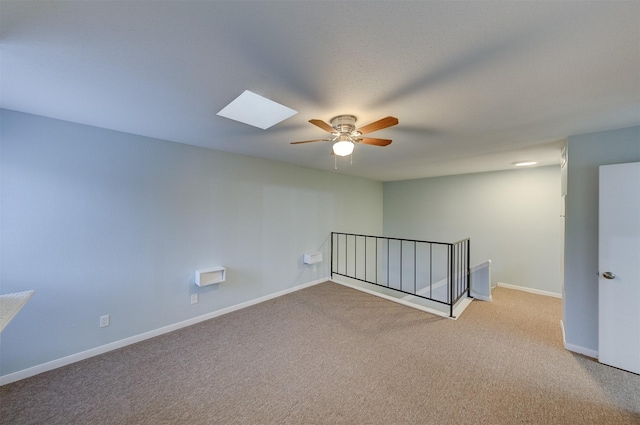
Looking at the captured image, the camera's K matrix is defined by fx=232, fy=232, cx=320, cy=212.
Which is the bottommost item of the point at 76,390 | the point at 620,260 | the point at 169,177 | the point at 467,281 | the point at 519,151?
the point at 76,390

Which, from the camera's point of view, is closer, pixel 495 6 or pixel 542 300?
pixel 495 6

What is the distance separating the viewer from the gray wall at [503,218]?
4102 mm

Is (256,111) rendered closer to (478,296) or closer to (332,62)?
(332,62)

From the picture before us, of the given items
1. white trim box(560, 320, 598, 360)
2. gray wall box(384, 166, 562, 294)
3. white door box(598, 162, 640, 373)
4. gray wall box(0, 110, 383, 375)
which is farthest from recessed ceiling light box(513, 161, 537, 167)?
gray wall box(0, 110, 383, 375)

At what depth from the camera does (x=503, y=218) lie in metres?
4.58

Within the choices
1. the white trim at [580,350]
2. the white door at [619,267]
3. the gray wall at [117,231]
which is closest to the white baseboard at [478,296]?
the white trim at [580,350]

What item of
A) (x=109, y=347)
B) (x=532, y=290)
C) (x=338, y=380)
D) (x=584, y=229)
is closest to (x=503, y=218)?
(x=532, y=290)

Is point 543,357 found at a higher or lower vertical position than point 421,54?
lower

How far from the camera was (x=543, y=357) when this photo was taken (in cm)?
237

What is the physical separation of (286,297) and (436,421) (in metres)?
2.69

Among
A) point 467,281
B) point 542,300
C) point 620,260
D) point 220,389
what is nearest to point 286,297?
point 220,389

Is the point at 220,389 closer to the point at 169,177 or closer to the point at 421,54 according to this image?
the point at 169,177

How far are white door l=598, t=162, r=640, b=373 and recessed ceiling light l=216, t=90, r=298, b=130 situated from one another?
311 cm

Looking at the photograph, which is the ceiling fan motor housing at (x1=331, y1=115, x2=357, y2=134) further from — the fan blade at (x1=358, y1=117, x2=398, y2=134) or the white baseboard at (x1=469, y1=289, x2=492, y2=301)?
the white baseboard at (x1=469, y1=289, x2=492, y2=301)
